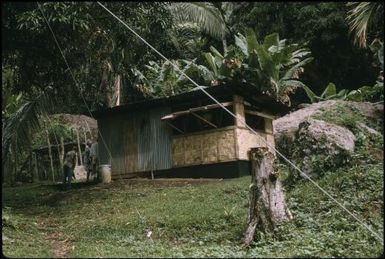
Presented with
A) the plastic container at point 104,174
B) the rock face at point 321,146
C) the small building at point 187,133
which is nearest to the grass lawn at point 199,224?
the rock face at point 321,146

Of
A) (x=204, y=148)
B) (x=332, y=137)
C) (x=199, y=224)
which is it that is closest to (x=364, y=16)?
(x=332, y=137)

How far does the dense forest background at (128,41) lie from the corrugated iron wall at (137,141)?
1833mm

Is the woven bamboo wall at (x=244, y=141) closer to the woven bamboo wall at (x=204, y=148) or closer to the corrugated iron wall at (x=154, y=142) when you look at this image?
the woven bamboo wall at (x=204, y=148)

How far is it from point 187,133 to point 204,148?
99cm

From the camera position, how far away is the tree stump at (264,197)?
904 centimetres

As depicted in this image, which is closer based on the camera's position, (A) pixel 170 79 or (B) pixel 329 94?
(B) pixel 329 94

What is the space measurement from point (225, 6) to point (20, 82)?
15.9 metres

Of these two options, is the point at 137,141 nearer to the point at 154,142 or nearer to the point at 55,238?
the point at 154,142

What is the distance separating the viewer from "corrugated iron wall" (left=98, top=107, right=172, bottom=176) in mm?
19672

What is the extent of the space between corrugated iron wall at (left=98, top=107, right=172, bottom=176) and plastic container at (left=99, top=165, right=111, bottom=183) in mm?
644

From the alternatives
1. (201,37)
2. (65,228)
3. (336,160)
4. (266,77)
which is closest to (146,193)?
(65,228)

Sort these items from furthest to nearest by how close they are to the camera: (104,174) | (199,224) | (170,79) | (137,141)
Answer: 1. (170,79)
2. (137,141)
3. (104,174)
4. (199,224)

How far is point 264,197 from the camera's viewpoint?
9195 millimetres

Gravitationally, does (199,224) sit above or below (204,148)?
below
